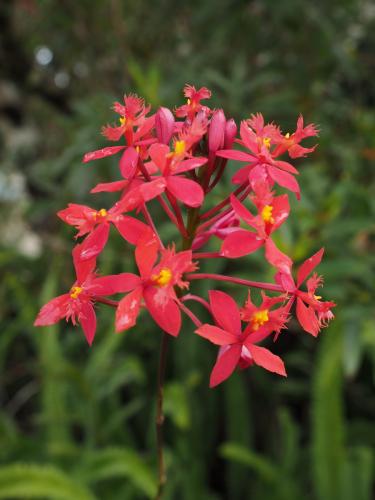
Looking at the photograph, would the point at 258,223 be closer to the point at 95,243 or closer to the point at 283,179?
the point at 283,179

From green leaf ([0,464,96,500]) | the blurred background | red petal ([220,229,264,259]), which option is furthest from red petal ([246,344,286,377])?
green leaf ([0,464,96,500])

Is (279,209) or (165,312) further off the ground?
(279,209)

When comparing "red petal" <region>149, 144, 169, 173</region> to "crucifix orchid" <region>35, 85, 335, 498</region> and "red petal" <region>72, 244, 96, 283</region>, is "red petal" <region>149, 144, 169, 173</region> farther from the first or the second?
"red petal" <region>72, 244, 96, 283</region>

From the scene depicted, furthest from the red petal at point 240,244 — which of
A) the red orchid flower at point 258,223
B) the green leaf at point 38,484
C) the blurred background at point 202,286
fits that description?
the green leaf at point 38,484

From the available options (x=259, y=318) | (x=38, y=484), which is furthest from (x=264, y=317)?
(x=38, y=484)

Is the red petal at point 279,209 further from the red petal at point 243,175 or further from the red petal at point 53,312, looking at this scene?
the red petal at point 53,312

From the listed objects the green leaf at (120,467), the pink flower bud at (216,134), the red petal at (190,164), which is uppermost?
the pink flower bud at (216,134)

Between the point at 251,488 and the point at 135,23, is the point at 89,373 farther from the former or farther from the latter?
the point at 135,23
